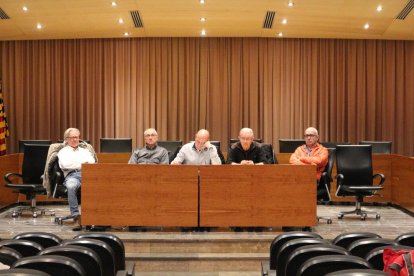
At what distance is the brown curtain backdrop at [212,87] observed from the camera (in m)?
14.2

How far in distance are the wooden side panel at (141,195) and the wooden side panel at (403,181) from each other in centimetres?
318

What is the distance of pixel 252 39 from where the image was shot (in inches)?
561

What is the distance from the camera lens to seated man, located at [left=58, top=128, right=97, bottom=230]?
758cm

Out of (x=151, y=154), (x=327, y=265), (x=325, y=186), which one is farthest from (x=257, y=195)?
(x=327, y=265)

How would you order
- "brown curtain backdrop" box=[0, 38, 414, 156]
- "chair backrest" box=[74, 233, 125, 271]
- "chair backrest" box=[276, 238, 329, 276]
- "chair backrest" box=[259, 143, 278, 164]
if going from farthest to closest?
"brown curtain backdrop" box=[0, 38, 414, 156], "chair backrest" box=[259, 143, 278, 164], "chair backrest" box=[74, 233, 125, 271], "chair backrest" box=[276, 238, 329, 276]

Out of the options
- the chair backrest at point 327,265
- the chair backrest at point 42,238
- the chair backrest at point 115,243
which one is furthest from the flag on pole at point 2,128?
the chair backrest at point 327,265

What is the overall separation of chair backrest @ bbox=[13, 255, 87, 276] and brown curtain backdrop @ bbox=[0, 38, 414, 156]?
11529 millimetres

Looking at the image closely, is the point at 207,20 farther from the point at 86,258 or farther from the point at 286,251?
the point at 86,258

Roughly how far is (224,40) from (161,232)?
792 centimetres

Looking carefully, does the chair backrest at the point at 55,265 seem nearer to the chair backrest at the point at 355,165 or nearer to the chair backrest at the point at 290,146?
the chair backrest at the point at 355,165

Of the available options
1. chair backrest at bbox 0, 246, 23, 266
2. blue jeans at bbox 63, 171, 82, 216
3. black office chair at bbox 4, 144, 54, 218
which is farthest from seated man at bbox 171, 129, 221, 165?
chair backrest at bbox 0, 246, 23, 266

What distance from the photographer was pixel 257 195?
22.9 ft

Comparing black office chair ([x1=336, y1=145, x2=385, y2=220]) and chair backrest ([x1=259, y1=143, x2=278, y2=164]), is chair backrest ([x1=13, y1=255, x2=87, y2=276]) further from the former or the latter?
black office chair ([x1=336, y1=145, x2=385, y2=220])

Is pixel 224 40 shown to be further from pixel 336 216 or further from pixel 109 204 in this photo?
pixel 109 204
